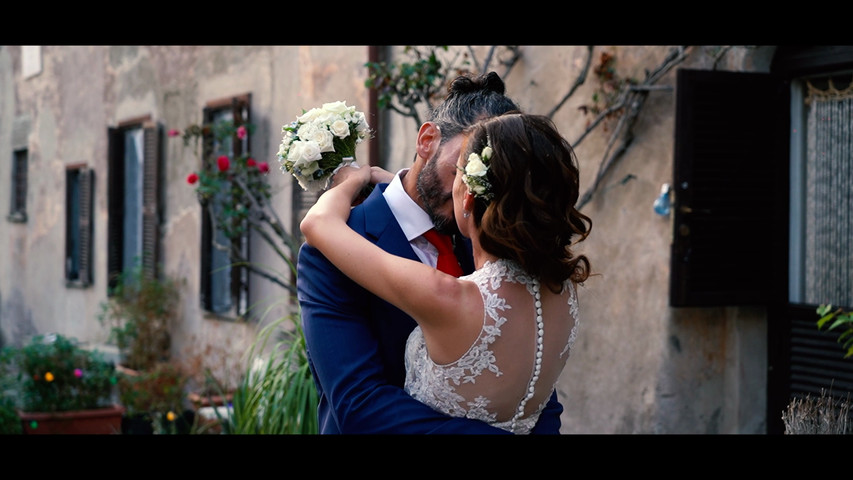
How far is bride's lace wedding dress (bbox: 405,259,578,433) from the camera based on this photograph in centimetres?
218

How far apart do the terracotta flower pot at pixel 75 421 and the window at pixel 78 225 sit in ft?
17.5

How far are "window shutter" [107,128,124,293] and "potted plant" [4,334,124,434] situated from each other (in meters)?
4.19

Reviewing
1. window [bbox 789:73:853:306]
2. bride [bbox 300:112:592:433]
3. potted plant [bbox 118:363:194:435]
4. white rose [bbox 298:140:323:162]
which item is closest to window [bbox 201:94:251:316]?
potted plant [bbox 118:363:194:435]

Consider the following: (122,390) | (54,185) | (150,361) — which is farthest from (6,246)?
(122,390)

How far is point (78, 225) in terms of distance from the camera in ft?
44.8

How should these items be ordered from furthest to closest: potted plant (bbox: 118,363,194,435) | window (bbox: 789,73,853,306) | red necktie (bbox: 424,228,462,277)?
potted plant (bbox: 118,363,194,435) < window (bbox: 789,73,853,306) < red necktie (bbox: 424,228,462,277)

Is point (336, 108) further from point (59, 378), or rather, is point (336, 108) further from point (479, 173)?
point (59, 378)

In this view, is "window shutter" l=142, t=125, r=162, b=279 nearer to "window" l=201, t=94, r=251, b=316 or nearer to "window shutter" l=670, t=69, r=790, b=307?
"window" l=201, t=94, r=251, b=316

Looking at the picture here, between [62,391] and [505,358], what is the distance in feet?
21.3

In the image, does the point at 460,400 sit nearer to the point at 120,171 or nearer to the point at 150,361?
the point at 150,361

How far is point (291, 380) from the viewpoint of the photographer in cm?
504

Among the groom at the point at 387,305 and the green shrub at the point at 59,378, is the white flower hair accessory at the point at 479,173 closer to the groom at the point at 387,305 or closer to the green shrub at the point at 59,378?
the groom at the point at 387,305

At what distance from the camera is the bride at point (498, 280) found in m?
2.13

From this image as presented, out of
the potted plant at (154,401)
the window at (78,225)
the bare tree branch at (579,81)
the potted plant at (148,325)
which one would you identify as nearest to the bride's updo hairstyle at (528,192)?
the bare tree branch at (579,81)
